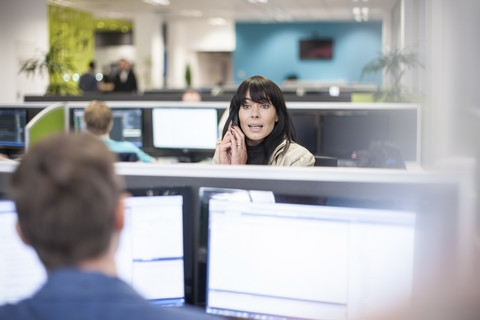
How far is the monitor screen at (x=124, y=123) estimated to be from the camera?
4.70 metres

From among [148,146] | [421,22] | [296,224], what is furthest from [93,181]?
[421,22]

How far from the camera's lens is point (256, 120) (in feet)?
8.93

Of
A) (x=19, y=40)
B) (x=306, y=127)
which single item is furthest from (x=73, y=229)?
(x=19, y=40)

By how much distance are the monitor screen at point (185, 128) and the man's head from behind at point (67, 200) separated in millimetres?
3738

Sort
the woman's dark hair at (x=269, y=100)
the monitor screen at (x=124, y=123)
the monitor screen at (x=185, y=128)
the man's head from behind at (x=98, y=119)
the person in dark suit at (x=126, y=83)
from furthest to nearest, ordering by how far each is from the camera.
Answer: the person in dark suit at (x=126, y=83) → the monitor screen at (x=124, y=123) → the monitor screen at (x=185, y=128) → the man's head from behind at (x=98, y=119) → the woman's dark hair at (x=269, y=100)

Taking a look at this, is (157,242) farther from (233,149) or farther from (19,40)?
(19,40)

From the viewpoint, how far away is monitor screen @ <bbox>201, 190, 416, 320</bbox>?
1.32 m

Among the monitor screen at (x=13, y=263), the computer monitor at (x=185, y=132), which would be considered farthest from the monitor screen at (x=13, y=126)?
the monitor screen at (x=13, y=263)

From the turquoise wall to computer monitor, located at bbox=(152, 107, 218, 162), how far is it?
44.2ft

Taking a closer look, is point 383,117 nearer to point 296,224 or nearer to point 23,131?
point 23,131

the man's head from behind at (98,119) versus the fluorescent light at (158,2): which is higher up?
the fluorescent light at (158,2)

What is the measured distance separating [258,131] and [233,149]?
0.14 metres

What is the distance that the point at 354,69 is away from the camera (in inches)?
697

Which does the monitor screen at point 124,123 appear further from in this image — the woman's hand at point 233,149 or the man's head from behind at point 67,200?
the man's head from behind at point 67,200
